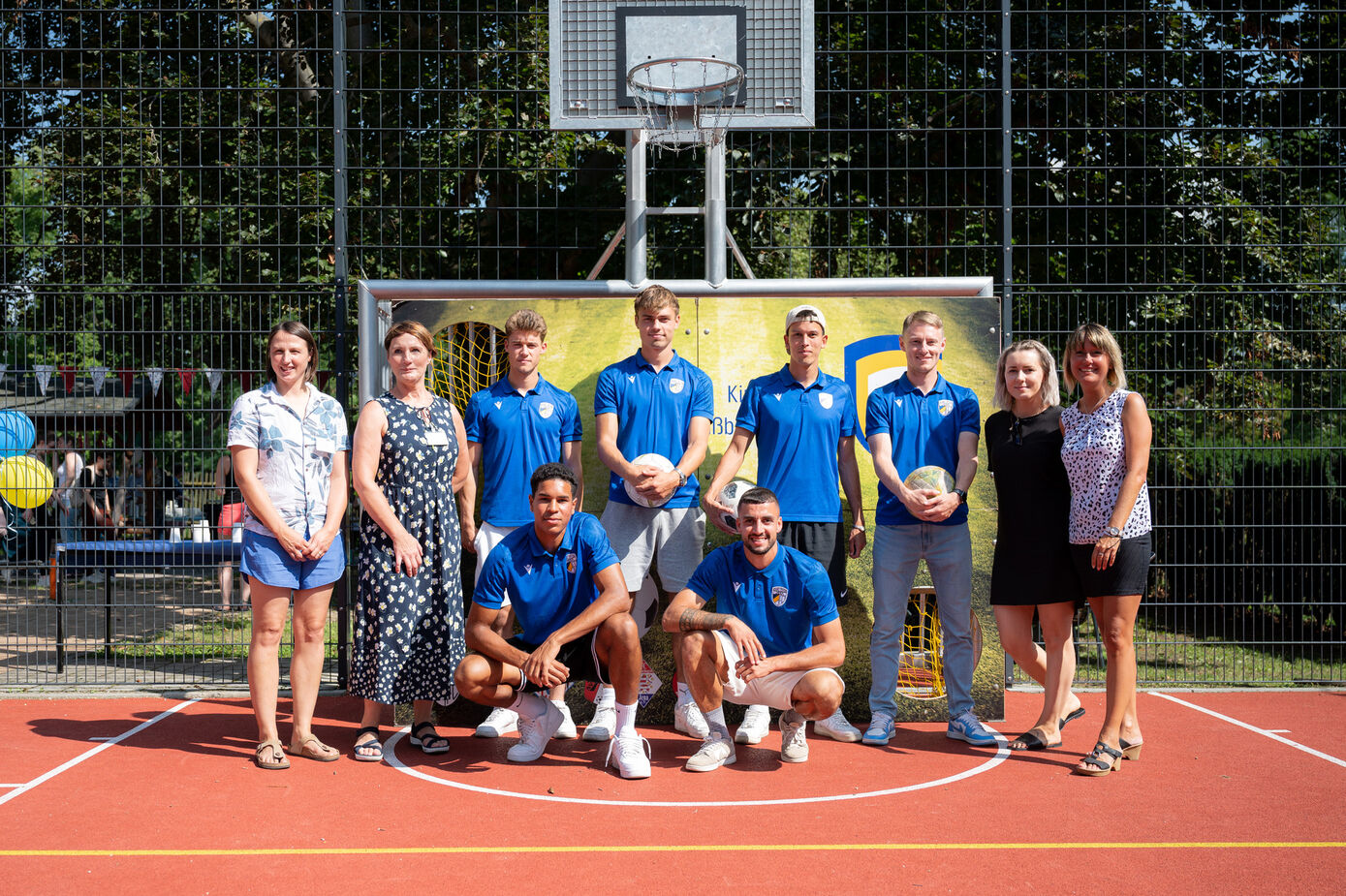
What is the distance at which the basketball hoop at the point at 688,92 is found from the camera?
6.45 m

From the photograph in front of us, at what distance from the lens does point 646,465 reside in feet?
18.3

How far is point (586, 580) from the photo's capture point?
520 cm

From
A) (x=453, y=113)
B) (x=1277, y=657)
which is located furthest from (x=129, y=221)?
(x=1277, y=657)

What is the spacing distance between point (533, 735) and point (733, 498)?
1593 mm

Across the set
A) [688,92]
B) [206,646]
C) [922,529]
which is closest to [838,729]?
[922,529]

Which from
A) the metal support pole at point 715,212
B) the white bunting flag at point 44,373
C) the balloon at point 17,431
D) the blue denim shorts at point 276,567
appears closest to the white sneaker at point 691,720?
the blue denim shorts at point 276,567

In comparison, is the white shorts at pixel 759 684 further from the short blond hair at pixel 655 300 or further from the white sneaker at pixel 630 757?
the short blond hair at pixel 655 300

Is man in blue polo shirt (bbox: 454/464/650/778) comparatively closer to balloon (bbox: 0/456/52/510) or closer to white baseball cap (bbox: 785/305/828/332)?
white baseball cap (bbox: 785/305/828/332)

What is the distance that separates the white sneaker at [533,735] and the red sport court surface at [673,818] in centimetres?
9

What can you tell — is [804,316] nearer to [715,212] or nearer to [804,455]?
[804,455]

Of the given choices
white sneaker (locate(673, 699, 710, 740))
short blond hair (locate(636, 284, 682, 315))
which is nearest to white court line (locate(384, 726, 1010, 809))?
white sneaker (locate(673, 699, 710, 740))

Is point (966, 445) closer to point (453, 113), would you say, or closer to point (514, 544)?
point (514, 544)

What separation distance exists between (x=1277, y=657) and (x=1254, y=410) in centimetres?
267

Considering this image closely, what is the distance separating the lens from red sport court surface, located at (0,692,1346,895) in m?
3.73
